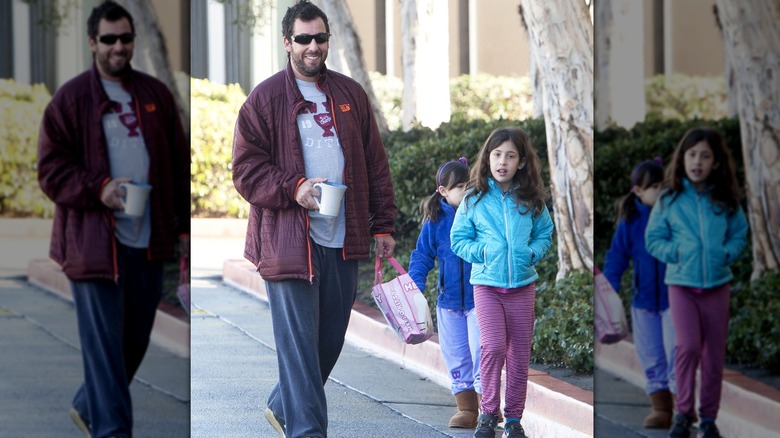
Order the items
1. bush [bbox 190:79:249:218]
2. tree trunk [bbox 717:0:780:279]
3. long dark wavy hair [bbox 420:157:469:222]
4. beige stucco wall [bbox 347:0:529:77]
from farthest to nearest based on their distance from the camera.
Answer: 1. beige stucco wall [bbox 347:0:529:77]
2. bush [bbox 190:79:249:218]
3. long dark wavy hair [bbox 420:157:469:222]
4. tree trunk [bbox 717:0:780:279]

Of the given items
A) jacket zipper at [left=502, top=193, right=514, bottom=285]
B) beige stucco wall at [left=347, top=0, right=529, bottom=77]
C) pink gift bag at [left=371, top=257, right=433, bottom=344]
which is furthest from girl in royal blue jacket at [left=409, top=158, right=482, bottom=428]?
beige stucco wall at [left=347, top=0, right=529, bottom=77]

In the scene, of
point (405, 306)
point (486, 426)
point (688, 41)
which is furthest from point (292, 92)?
point (688, 41)

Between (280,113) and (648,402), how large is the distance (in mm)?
2852

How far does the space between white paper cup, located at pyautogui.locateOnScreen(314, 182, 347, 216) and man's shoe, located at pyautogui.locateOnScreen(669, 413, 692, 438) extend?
100.0 inches

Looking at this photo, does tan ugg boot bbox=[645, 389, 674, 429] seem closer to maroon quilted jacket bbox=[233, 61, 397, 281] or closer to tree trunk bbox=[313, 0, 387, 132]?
maroon quilted jacket bbox=[233, 61, 397, 281]

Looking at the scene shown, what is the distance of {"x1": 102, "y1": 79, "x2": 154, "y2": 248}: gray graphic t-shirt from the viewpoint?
2799 mm

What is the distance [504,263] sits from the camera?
5.18 metres

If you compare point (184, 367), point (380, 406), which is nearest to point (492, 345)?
point (380, 406)

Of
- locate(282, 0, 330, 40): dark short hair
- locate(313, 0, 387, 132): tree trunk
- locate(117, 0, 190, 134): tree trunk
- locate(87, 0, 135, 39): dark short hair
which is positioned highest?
locate(313, 0, 387, 132): tree trunk

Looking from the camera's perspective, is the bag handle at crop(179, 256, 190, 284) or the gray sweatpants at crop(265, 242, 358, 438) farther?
the gray sweatpants at crop(265, 242, 358, 438)

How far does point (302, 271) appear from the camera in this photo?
4.89m

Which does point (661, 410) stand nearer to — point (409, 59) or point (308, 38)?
point (308, 38)

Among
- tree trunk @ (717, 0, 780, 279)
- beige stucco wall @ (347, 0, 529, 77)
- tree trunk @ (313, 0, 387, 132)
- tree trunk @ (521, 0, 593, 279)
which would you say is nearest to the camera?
tree trunk @ (717, 0, 780, 279)

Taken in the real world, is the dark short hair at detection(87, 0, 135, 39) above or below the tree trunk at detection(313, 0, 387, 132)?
below
